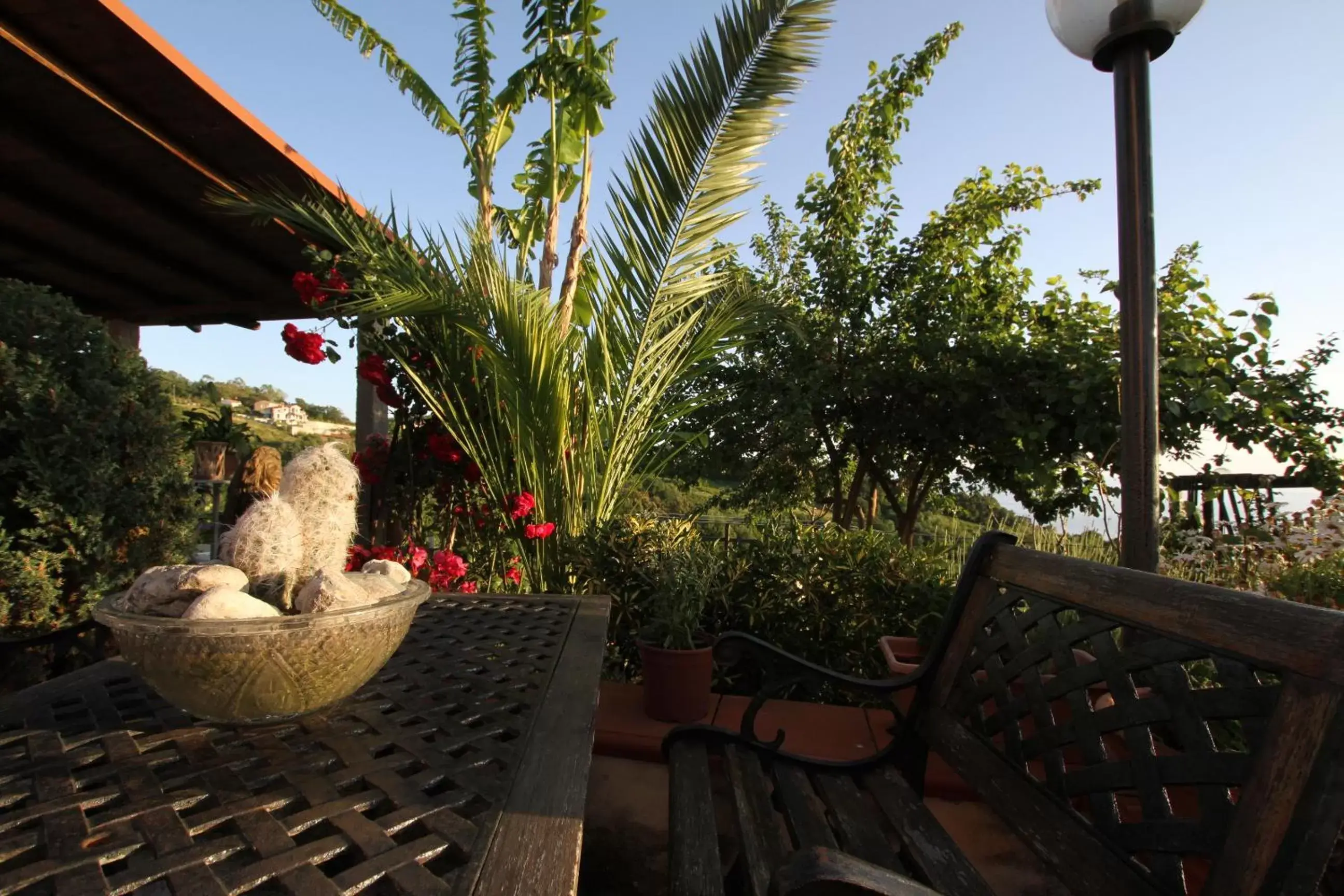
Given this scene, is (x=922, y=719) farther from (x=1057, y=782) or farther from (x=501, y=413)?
(x=501, y=413)

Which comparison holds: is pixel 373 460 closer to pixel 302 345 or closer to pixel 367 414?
pixel 302 345

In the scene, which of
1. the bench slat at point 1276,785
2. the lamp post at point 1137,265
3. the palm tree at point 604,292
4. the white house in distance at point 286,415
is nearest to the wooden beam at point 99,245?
the palm tree at point 604,292

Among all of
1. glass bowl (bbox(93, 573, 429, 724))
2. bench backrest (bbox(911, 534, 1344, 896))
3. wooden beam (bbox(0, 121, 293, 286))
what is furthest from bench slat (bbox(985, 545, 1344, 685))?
wooden beam (bbox(0, 121, 293, 286))

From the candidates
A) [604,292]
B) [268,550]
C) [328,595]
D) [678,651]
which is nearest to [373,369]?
[604,292]

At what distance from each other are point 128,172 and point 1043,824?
4361mm

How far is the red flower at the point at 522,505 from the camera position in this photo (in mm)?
2682

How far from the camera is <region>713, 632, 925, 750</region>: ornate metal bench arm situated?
4.78 feet

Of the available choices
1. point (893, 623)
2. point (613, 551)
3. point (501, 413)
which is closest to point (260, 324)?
point (501, 413)

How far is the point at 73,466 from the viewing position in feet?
6.24

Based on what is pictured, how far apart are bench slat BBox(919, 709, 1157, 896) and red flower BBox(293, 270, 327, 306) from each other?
9.77 ft

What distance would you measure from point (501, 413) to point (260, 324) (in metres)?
4.02

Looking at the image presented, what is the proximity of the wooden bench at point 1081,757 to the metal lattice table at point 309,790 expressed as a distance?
0.31m

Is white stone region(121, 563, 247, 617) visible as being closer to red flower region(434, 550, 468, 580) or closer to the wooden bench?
the wooden bench

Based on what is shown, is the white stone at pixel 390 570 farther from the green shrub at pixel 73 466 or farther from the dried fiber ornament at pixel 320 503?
the green shrub at pixel 73 466
